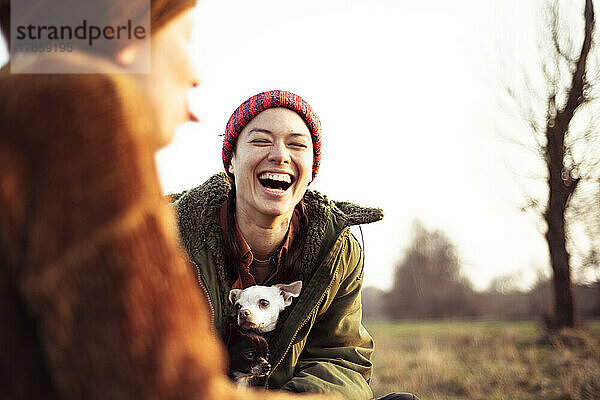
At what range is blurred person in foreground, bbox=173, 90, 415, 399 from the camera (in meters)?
2.75

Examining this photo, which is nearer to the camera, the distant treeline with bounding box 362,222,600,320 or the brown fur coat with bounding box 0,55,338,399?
the brown fur coat with bounding box 0,55,338,399

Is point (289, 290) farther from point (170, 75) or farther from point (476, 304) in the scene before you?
point (476, 304)

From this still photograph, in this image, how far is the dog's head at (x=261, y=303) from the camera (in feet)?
8.95

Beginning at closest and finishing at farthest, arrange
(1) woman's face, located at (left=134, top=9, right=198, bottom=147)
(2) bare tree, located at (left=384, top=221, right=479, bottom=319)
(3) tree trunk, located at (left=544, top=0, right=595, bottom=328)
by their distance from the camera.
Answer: (1) woman's face, located at (left=134, top=9, right=198, bottom=147), (3) tree trunk, located at (left=544, top=0, right=595, bottom=328), (2) bare tree, located at (left=384, top=221, right=479, bottom=319)

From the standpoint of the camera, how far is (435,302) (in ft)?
75.6

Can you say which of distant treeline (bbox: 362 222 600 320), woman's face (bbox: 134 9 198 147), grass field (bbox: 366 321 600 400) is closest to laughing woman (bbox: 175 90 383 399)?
woman's face (bbox: 134 9 198 147)

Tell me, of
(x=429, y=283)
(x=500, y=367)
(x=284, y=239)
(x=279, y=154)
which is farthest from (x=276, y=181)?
(x=429, y=283)

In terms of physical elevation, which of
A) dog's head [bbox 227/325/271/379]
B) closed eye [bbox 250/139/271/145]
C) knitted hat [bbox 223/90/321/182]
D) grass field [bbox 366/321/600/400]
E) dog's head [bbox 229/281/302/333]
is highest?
knitted hat [bbox 223/90/321/182]

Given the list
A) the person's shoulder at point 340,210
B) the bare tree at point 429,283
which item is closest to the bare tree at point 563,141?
the person's shoulder at point 340,210

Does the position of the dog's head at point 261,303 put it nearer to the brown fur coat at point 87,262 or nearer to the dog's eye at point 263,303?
the dog's eye at point 263,303

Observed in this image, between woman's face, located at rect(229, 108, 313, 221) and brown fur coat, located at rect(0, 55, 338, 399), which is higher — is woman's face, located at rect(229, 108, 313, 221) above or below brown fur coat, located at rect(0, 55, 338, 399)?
above

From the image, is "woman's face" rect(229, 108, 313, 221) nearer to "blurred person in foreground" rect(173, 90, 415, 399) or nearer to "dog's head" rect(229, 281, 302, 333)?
"blurred person in foreground" rect(173, 90, 415, 399)

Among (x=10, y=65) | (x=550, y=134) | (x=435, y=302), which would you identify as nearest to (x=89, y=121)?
(x=10, y=65)

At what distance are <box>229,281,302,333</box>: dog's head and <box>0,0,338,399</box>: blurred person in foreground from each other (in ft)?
5.93
